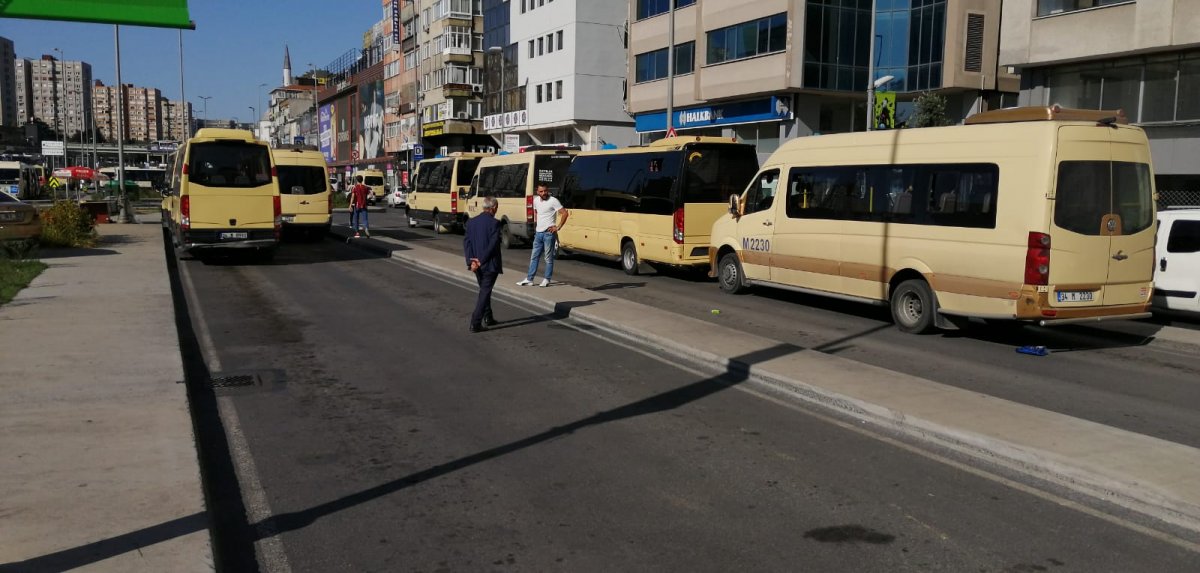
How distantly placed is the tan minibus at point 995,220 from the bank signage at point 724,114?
2521 centimetres

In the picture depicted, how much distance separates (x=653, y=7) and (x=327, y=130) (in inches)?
3783

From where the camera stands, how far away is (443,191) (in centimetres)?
3266

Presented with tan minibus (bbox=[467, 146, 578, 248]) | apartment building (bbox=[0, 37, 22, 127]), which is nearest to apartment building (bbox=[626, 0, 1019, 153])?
tan minibus (bbox=[467, 146, 578, 248])

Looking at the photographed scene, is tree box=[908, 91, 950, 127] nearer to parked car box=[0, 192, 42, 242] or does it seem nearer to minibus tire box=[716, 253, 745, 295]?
minibus tire box=[716, 253, 745, 295]

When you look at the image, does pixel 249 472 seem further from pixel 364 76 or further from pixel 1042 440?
pixel 364 76

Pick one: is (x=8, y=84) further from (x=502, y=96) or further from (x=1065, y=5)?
(x=1065, y=5)

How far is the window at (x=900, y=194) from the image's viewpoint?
1156 cm

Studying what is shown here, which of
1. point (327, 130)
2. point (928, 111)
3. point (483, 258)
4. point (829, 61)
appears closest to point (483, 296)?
point (483, 258)

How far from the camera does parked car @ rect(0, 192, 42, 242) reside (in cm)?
1972

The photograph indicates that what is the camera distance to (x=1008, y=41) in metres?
28.6

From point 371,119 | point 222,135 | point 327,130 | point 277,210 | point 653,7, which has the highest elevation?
point 653,7

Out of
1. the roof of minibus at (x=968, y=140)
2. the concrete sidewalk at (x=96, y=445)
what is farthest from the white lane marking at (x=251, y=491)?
the roof of minibus at (x=968, y=140)

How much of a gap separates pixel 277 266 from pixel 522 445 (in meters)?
15.3

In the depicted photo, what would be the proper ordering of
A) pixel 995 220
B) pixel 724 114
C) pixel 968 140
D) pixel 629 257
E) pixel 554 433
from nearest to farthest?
pixel 554 433 → pixel 995 220 → pixel 968 140 → pixel 629 257 → pixel 724 114
